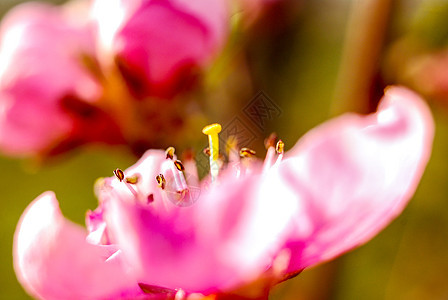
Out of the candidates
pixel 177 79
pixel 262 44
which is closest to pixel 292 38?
pixel 262 44

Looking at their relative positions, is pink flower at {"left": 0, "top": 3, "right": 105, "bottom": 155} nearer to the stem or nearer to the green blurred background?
the green blurred background

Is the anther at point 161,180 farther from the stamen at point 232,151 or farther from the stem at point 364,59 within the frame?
the stem at point 364,59

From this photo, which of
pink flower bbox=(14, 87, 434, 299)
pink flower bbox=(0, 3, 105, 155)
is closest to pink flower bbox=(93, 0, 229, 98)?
pink flower bbox=(0, 3, 105, 155)

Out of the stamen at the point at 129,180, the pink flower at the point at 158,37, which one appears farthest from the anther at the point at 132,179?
the pink flower at the point at 158,37

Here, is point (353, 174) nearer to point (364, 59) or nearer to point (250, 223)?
point (250, 223)

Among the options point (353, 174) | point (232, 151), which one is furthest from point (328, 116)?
point (353, 174)
